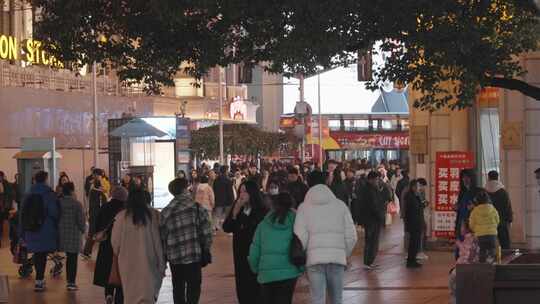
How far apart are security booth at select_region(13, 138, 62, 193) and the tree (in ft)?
43.0

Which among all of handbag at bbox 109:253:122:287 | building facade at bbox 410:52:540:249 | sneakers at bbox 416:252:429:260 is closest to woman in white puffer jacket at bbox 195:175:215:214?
building facade at bbox 410:52:540:249

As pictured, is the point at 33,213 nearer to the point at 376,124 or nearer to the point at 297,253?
the point at 297,253

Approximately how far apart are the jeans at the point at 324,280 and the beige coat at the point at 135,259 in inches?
76.0

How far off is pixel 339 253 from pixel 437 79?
14.9ft

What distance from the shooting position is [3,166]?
40.5 m

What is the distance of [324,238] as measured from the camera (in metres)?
12.3

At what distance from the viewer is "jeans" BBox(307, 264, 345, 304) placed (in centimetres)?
1239

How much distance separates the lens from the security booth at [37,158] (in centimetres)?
3072

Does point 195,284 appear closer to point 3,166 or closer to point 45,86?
point 3,166

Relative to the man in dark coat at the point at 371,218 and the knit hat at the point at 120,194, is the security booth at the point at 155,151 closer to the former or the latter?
the man in dark coat at the point at 371,218

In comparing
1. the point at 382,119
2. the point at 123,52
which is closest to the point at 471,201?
the point at 123,52

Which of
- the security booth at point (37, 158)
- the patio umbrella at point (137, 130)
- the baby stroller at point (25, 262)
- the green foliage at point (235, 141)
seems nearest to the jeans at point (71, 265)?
the baby stroller at point (25, 262)

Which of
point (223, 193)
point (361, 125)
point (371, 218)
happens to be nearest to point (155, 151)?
point (223, 193)

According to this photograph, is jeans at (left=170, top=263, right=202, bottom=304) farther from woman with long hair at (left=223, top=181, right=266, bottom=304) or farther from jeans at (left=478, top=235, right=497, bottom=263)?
jeans at (left=478, top=235, right=497, bottom=263)
